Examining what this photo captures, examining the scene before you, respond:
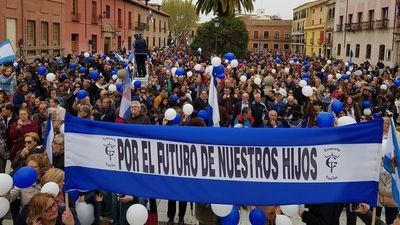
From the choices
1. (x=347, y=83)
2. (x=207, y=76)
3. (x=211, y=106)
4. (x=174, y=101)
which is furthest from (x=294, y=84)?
(x=211, y=106)

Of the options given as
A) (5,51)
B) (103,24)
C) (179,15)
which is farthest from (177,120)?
(179,15)

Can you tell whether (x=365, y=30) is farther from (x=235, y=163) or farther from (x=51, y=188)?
(x=51, y=188)

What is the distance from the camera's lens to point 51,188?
407 centimetres

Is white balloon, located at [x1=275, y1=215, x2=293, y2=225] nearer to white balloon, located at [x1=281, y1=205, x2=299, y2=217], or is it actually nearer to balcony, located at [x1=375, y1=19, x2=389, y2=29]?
white balloon, located at [x1=281, y1=205, x2=299, y2=217]

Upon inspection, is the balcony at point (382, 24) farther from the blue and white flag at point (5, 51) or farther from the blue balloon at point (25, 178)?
the blue balloon at point (25, 178)

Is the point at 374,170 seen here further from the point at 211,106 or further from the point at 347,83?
the point at 347,83

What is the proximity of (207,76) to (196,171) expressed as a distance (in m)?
9.55

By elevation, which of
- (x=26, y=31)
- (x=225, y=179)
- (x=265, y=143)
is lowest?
(x=225, y=179)

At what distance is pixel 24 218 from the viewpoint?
405 centimetres

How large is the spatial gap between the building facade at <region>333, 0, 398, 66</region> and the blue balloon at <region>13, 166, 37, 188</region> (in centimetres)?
2816

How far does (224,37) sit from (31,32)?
38.5 feet

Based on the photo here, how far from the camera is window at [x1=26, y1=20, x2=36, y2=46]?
2652 cm


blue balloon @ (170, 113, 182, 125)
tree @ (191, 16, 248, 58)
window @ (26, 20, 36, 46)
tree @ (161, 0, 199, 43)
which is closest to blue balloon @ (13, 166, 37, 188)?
blue balloon @ (170, 113, 182, 125)

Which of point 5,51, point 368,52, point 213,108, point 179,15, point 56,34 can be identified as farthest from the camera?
point 179,15
